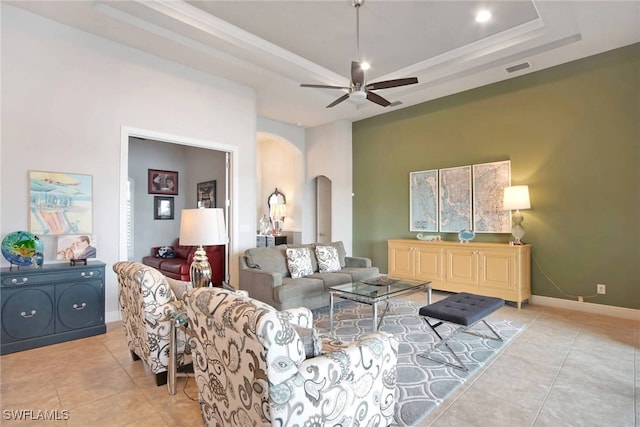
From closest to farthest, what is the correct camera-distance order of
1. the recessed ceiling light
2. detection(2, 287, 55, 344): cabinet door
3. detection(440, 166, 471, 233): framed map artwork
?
1. detection(2, 287, 55, 344): cabinet door
2. the recessed ceiling light
3. detection(440, 166, 471, 233): framed map artwork

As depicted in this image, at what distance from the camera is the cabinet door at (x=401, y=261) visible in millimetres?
5766

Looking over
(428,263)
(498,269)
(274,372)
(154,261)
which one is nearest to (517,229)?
(498,269)

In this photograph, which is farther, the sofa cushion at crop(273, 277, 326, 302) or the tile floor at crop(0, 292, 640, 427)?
the sofa cushion at crop(273, 277, 326, 302)

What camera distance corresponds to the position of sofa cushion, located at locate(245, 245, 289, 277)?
449 cm

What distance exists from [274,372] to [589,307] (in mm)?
4883

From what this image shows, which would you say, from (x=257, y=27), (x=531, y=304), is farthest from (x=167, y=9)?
(x=531, y=304)

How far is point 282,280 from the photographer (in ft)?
14.0

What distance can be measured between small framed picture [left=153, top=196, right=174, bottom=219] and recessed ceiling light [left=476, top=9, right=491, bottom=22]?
22.7 ft

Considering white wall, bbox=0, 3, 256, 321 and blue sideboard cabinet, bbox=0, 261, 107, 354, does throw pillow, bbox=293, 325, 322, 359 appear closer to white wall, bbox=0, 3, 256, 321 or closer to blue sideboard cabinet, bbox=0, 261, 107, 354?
blue sideboard cabinet, bbox=0, 261, 107, 354

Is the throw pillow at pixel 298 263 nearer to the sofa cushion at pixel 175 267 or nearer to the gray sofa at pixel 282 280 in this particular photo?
the gray sofa at pixel 282 280

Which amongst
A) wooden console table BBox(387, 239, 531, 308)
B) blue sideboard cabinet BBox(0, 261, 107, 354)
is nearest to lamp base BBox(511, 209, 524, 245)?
wooden console table BBox(387, 239, 531, 308)

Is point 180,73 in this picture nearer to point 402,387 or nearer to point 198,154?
point 198,154

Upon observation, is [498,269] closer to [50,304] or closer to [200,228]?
[200,228]

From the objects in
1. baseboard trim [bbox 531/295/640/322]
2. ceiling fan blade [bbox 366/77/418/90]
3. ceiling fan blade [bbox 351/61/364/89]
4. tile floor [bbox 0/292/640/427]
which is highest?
ceiling fan blade [bbox 351/61/364/89]
